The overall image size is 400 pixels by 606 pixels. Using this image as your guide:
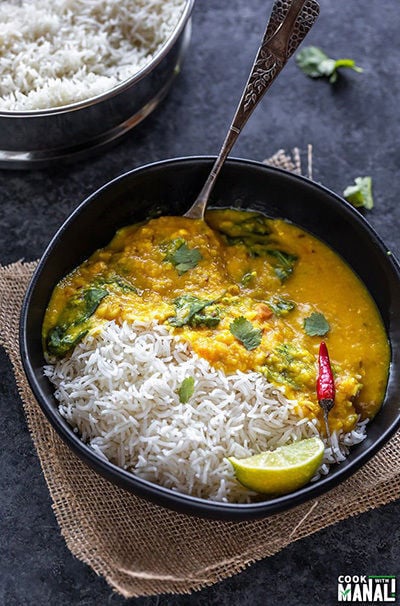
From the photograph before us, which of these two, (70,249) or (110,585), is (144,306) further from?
(110,585)

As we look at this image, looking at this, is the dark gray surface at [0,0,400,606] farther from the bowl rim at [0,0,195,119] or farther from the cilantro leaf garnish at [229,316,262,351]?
the cilantro leaf garnish at [229,316,262,351]

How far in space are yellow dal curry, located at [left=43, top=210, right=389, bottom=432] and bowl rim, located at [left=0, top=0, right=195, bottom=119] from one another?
0.61 meters

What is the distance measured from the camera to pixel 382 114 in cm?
437

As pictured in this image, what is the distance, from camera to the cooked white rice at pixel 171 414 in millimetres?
3029

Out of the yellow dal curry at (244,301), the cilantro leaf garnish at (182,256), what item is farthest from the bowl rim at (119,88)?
the cilantro leaf garnish at (182,256)

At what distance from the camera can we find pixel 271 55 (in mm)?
3570

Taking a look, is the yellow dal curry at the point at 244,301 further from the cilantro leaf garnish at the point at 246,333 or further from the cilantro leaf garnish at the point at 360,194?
the cilantro leaf garnish at the point at 360,194

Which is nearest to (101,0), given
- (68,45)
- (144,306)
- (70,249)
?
(68,45)

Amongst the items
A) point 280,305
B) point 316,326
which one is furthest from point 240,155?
point 316,326

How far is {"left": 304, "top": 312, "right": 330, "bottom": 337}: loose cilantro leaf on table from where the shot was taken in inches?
131

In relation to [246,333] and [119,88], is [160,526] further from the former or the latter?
[119,88]

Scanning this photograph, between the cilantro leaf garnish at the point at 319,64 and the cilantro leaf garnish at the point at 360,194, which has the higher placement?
the cilantro leaf garnish at the point at 319,64

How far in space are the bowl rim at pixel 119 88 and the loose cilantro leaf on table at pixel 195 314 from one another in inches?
41.9

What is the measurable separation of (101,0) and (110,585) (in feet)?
9.36
